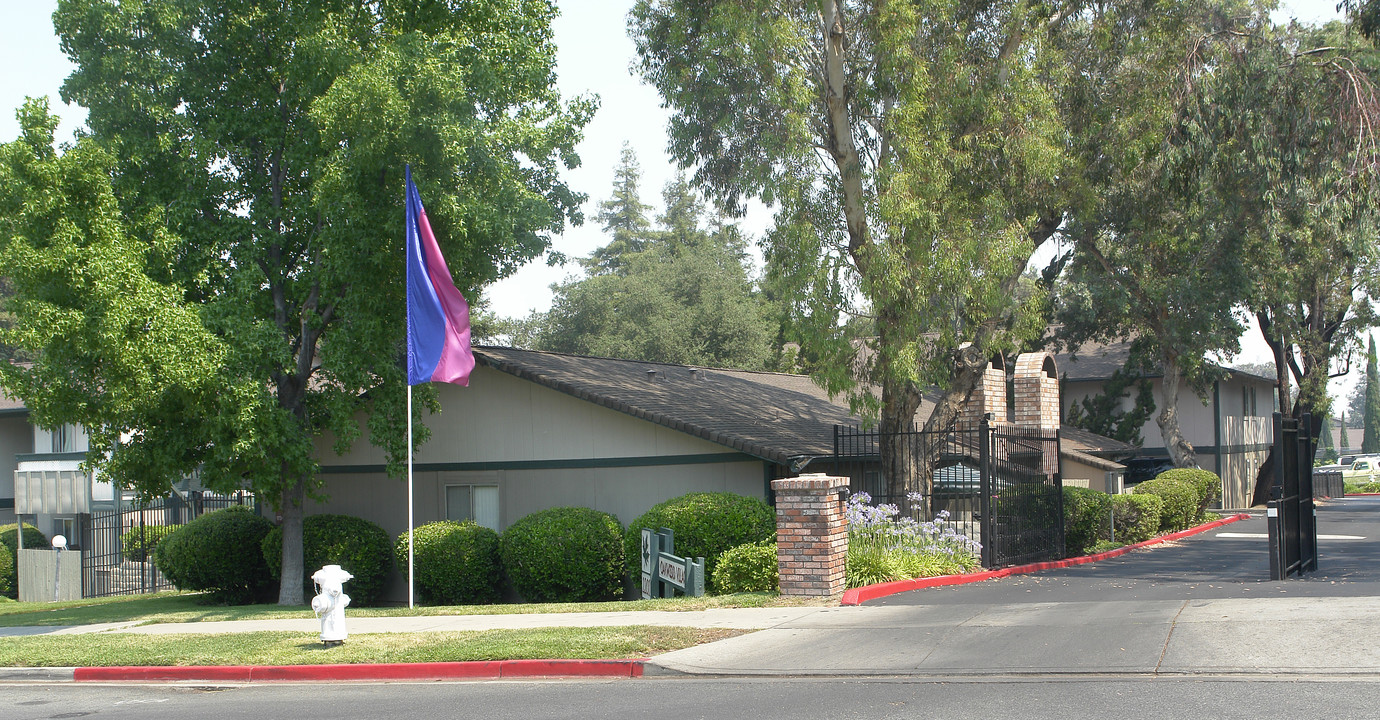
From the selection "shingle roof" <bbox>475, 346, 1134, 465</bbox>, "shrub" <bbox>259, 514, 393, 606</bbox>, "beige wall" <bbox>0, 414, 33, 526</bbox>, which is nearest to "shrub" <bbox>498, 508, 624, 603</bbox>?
"shingle roof" <bbox>475, 346, 1134, 465</bbox>

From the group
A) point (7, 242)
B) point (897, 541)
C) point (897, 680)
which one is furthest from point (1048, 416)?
point (7, 242)

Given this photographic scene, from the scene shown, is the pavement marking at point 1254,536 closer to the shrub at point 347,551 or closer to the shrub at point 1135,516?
the shrub at point 1135,516

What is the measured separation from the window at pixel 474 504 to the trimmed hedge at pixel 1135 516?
12.6 m

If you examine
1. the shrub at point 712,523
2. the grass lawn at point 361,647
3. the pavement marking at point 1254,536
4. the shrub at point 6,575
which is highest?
the shrub at point 712,523

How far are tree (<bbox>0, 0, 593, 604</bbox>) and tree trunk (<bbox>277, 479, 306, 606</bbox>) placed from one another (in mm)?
37

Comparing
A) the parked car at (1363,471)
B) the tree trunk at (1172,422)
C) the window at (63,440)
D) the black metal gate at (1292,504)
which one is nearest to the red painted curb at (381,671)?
the black metal gate at (1292,504)

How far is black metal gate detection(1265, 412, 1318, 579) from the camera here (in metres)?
14.0

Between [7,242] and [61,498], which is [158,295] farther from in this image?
[61,498]

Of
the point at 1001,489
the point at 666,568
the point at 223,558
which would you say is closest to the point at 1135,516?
the point at 1001,489

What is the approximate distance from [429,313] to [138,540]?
14821 mm

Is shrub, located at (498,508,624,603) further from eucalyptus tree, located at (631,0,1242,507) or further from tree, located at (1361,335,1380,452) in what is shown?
tree, located at (1361,335,1380,452)

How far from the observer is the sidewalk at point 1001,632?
29.3ft

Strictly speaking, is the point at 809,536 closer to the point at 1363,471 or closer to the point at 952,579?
the point at 952,579

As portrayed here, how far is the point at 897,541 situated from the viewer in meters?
15.6
